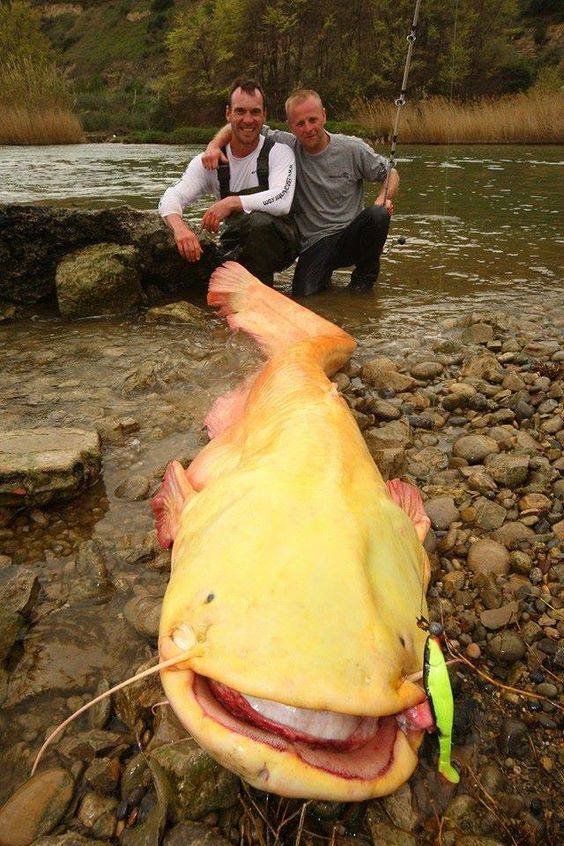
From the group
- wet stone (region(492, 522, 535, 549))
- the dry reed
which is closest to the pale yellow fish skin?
wet stone (region(492, 522, 535, 549))

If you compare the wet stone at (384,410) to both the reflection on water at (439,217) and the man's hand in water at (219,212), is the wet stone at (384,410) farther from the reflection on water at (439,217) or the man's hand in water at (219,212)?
the man's hand in water at (219,212)

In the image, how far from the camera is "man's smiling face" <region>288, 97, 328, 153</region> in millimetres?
5238

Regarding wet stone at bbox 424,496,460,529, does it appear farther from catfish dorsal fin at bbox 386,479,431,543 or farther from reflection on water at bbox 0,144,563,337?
reflection on water at bbox 0,144,563,337

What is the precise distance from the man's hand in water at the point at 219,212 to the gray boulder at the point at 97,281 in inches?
31.2

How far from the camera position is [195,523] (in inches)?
75.5

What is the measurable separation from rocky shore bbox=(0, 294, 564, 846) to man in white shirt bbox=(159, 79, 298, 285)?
1546 millimetres

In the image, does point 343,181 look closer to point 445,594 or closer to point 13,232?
point 13,232

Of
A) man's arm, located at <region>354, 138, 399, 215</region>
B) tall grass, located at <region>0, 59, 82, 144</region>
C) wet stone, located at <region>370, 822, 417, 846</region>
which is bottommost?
wet stone, located at <region>370, 822, 417, 846</region>

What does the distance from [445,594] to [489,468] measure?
93 cm

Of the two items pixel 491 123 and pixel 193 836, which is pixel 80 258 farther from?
pixel 491 123

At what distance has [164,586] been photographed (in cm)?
224

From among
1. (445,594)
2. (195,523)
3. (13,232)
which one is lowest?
(445,594)

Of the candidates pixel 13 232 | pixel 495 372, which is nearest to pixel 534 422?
pixel 495 372

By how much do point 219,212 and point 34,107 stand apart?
69.3ft
